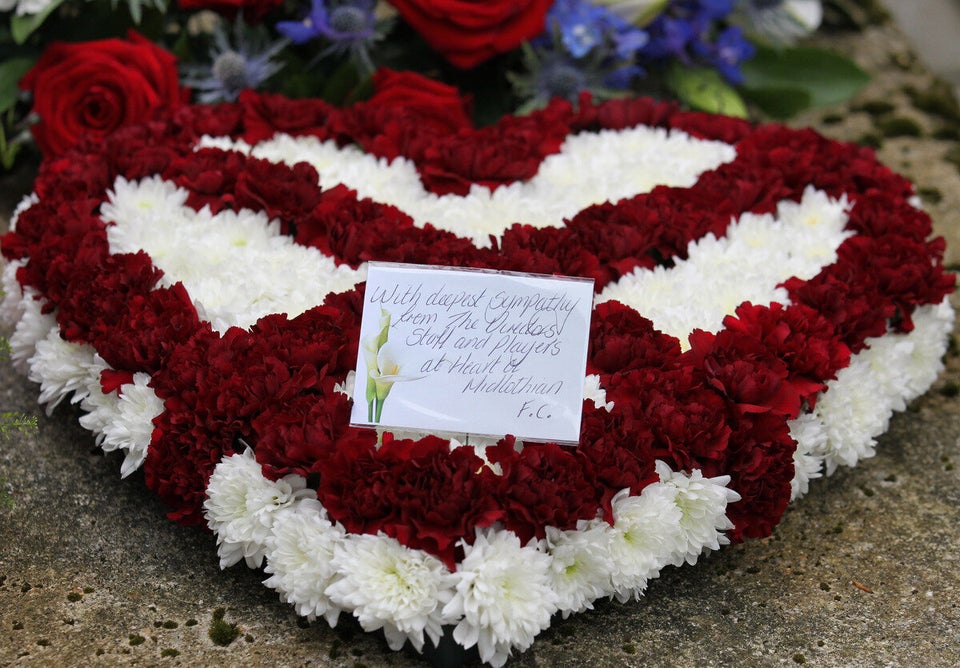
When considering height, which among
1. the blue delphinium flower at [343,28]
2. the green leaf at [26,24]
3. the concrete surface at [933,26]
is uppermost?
the green leaf at [26,24]

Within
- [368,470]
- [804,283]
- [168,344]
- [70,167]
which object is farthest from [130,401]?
[804,283]

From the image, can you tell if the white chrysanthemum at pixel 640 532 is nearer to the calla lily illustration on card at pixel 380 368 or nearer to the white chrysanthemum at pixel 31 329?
the calla lily illustration on card at pixel 380 368

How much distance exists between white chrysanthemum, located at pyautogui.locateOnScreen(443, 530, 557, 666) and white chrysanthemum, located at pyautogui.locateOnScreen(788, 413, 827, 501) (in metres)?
0.45

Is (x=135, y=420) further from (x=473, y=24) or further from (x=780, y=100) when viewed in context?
(x=780, y=100)

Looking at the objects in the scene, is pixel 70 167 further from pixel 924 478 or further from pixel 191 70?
pixel 924 478

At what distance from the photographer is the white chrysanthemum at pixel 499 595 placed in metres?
1.16

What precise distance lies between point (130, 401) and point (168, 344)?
0.30 ft

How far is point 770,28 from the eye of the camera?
9.05ft

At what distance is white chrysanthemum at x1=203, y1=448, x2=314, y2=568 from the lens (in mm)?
1269

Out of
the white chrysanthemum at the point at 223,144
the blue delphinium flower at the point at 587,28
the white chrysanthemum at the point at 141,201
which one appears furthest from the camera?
the blue delphinium flower at the point at 587,28

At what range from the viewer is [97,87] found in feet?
7.00

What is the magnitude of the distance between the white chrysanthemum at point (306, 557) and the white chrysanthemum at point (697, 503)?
0.40 m

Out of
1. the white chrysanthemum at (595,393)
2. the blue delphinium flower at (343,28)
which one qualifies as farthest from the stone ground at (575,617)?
A: the blue delphinium flower at (343,28)

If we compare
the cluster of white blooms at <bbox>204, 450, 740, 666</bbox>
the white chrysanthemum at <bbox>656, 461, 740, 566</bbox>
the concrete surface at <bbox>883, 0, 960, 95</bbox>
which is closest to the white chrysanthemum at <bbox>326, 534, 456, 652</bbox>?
the cluster of white blooms at <bbox>204, 450, 740, 666</bbox>
